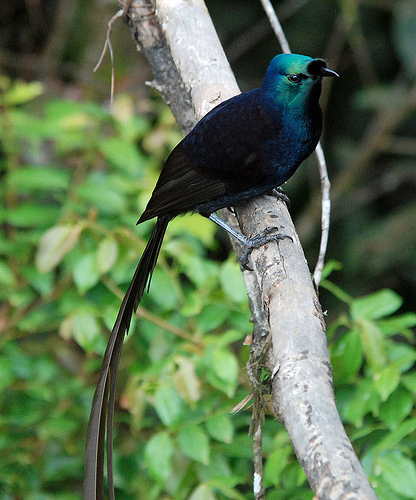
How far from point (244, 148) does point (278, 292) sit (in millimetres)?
658

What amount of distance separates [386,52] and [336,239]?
5.01ft

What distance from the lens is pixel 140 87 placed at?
3.84 m

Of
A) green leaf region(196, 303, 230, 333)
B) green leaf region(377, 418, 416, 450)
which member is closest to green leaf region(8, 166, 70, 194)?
green leaf region(196, 303, 230, 333)

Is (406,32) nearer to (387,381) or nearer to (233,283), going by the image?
(233,283)

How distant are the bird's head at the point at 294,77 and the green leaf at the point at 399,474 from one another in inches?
38.4

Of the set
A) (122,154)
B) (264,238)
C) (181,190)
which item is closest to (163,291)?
(181,190)

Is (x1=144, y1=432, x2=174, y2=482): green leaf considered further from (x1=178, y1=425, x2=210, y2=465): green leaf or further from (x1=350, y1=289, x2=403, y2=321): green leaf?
(x1=350, y1=289, x2=403, y2=321): green leaf

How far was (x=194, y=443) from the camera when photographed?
1.67m

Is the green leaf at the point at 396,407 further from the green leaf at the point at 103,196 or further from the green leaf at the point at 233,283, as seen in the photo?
the green leaf at the point at 103,196

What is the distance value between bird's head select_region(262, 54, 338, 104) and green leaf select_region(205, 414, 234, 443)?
0.92 meters

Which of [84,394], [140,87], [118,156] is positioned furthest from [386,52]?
[84,394]

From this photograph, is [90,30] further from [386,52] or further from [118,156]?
[386,52]

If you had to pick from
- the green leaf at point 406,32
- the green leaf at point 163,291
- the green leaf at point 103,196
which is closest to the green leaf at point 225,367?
the green leaf at point 163,291

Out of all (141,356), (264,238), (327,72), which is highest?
(327,72)
